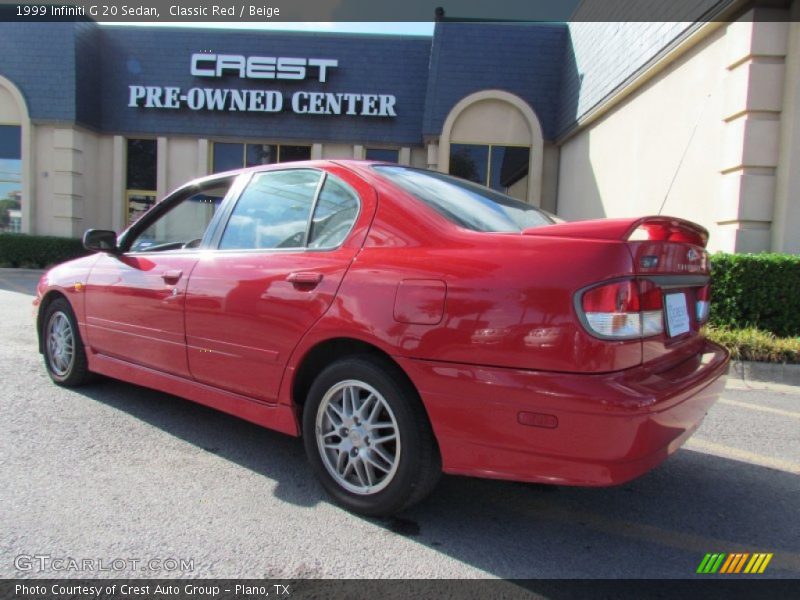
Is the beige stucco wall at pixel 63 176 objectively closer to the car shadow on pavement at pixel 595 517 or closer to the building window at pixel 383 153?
the building window at pixel 383 153

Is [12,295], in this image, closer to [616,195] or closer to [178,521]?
[178,521]

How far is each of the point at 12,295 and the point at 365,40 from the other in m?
10.3

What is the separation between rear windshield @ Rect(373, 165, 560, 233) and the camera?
2.70 meters

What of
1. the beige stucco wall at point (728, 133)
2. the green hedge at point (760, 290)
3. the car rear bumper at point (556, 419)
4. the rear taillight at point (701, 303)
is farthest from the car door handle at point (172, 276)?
the green hedge at point (760, 290)

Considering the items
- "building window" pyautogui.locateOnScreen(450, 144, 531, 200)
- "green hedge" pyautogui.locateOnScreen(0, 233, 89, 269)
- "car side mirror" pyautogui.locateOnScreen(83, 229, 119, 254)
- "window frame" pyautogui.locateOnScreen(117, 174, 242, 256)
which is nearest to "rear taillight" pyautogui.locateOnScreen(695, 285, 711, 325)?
"window frame" pyautogui.locateOnScreen(117, 174, 242, 256)

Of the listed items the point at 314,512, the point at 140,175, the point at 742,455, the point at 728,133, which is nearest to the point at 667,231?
the point at 742,455

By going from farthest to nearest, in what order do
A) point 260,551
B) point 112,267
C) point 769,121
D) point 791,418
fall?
1. point 769,121
2. point 791,418
3. point 112,267
4. point 260,551

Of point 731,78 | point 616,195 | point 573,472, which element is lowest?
point 573,472

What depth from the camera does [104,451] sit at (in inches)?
134

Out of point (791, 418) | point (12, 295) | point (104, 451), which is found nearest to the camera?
point (104, 451)

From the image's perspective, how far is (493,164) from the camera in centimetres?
1421

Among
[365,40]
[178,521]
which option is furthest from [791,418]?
[365,40]

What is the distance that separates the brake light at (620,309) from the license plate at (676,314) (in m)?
0.23

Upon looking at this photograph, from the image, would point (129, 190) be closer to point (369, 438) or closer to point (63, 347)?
point (63, 347)
